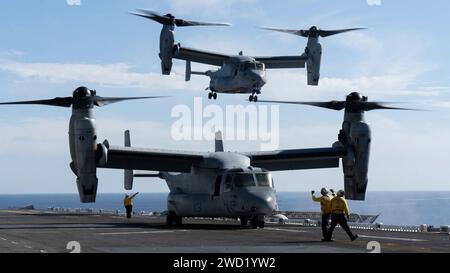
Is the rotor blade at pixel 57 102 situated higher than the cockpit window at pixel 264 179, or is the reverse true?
the rotor blade at pixel 57 102

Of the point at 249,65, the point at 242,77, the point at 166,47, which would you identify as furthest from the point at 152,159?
the point at 166,47

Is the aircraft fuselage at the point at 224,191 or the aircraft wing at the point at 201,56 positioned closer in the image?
the aircraft fuselage at the point at 224,191

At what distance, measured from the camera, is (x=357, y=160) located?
32.5m

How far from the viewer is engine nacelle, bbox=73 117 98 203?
29500 mm

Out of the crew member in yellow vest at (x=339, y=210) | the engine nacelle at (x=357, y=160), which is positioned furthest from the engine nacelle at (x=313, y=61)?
the crew member in yellow vest at (x=339, y=210)

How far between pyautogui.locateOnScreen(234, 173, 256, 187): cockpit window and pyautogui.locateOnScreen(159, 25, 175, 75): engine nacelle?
26689mm

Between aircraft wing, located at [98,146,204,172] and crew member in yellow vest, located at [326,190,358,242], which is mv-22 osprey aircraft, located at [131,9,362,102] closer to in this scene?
aircraft wing, located at [98,146,204,172]

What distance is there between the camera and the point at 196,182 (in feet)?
115

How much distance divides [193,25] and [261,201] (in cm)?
3718

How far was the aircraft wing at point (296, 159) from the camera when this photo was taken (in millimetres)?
36531

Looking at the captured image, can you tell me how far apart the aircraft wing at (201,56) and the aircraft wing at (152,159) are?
30.0 meters

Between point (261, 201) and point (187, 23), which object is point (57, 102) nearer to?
point (261, 201)

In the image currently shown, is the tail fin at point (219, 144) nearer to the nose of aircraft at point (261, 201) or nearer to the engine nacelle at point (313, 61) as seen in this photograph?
the nose of aircraft at point (261, 201)
